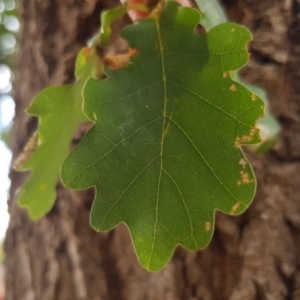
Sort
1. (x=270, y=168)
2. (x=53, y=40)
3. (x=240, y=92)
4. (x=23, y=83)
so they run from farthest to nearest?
(x=23, y=83), (x=53, y=40), (x=270, y=168), (x=240, y=92)

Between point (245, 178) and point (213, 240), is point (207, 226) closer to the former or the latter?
point (245, 178)

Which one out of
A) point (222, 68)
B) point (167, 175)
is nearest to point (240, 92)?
point (222, 68)

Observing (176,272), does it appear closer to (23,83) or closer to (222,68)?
(222,68)

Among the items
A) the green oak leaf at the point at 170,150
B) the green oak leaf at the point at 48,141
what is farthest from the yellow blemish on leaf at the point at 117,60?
the green oak leaf at the point at 48,141

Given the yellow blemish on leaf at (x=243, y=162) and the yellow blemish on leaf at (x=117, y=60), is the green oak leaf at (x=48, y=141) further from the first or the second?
the yellow blemish on leaf at (x=243, y=162)

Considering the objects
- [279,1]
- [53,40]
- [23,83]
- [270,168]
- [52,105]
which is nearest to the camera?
[52,105]

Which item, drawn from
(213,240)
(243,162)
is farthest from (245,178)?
(213,240)
